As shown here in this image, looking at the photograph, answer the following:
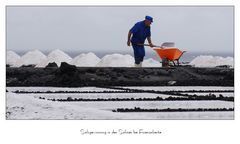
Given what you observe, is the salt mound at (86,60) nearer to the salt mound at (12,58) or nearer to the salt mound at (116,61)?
the salt mound at (116,61)

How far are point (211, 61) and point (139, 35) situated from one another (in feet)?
16.0

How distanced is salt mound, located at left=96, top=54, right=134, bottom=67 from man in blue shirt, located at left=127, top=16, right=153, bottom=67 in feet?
10.1

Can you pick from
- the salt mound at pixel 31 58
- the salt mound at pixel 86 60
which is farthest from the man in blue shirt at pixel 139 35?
the salt mound at pixel 31 58

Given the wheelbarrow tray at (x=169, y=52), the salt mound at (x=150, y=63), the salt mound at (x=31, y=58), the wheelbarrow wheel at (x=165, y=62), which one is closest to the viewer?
the wheelbarrow tray at (x=169, y=52)

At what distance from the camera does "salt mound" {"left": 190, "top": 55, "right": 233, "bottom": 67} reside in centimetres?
1408

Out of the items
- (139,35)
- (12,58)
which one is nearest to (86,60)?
(12,58)

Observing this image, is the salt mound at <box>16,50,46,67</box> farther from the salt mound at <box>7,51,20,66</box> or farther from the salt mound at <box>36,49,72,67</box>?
the salt mound at <box>36,49,72,67</box>

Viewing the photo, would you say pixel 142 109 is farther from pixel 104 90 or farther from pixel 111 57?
pixel 111 57

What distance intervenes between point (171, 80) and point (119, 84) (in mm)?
926

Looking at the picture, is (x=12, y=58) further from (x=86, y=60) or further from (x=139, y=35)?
(x=139, y=35)

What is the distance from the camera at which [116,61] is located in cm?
1338

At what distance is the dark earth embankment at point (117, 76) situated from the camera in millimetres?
9805

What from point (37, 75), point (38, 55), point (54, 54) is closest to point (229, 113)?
point (37, 75)

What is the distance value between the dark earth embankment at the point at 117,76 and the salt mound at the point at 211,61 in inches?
124
